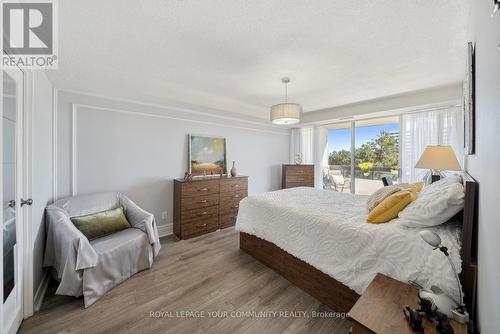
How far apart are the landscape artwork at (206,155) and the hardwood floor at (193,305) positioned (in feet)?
5.91

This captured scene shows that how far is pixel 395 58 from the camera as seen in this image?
218 cm

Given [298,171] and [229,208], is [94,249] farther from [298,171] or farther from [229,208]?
[298,171]

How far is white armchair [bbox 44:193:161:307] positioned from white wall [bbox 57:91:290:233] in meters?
0.40

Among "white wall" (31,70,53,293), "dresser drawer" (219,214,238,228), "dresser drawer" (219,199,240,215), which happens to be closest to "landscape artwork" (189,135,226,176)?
"dresser drawer" (219,199,240,215)

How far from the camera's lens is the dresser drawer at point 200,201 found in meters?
3.34

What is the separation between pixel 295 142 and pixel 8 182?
5.16 m

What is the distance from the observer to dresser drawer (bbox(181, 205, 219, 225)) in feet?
10.8

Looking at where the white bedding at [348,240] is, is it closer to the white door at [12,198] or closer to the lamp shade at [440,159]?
the lamp shade at [440,159]

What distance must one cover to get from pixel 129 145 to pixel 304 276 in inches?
121

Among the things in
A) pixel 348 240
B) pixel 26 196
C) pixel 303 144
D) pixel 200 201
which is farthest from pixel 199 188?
pixel 303 144

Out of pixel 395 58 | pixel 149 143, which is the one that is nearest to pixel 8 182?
pixel 149 143

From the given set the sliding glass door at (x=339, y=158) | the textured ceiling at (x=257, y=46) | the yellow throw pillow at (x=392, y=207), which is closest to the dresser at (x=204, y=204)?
the textured ceiling at (x=257, y=46)

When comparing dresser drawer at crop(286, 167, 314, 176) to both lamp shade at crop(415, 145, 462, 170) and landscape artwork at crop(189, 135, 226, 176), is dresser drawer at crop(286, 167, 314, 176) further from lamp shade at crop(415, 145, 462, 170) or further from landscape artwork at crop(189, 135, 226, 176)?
lamp shade at crop(415, 145, 462, 170)

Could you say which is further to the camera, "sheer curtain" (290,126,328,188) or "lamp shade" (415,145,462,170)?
"sheer curtain" (290,126,328,188)
